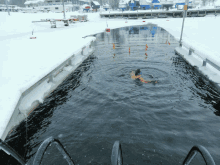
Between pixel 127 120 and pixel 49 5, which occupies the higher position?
pixel 49 5

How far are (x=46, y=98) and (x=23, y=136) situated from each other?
273cm

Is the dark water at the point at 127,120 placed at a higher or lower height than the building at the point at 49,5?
lower

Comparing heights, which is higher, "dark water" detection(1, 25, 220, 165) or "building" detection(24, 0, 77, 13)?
"building" detection(24, 0, 77, 13)

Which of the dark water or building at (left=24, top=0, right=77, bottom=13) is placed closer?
the dark water

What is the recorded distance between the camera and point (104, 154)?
462cm

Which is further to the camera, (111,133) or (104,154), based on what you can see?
(111,133)

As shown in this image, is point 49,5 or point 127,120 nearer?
point 127,120

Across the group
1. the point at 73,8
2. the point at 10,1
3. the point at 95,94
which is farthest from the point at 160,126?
the point at 10,1

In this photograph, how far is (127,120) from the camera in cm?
606

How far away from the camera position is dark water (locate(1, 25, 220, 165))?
467 centimetres

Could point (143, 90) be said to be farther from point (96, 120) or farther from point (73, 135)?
point (73, 135)

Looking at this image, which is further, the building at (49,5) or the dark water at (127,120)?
the building at (49,5)

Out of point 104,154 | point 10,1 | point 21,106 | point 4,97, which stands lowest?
point 104,154

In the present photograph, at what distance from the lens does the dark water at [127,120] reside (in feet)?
15.3
